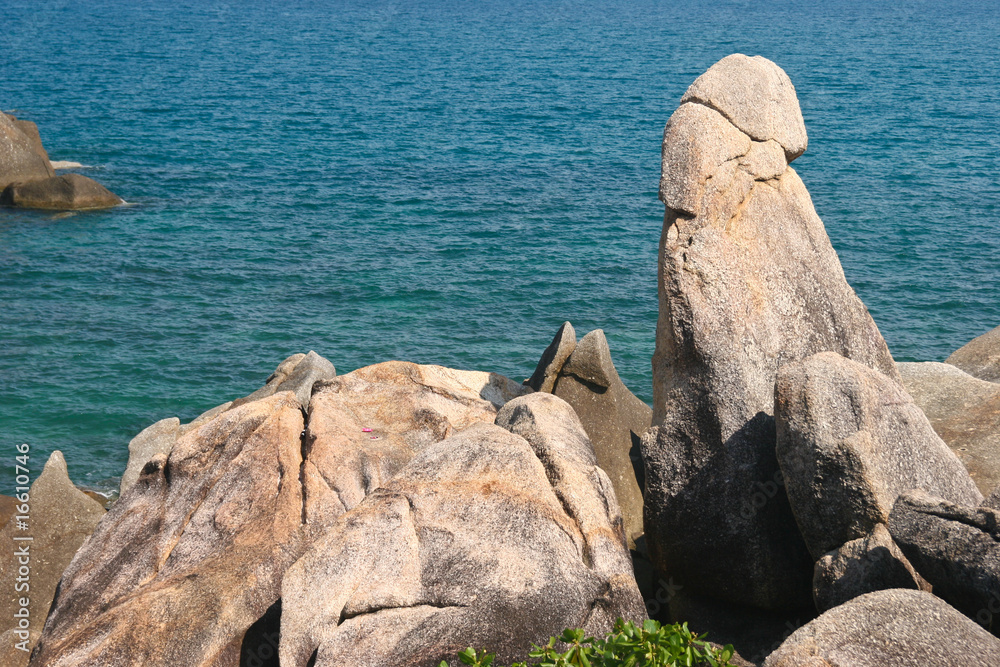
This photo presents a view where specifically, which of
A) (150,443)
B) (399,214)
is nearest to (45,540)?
(150,443)

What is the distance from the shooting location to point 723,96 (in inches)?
498

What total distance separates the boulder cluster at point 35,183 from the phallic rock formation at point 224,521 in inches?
1350

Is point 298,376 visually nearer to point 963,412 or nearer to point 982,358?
point 963,412

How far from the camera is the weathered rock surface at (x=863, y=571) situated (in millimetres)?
9047

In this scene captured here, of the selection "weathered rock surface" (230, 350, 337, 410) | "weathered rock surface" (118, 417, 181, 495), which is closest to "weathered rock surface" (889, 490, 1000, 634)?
"weathered rock surface" (230, 350, 337, 410)

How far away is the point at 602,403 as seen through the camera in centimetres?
1561

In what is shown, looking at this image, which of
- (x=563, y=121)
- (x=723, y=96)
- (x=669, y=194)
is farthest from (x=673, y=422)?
(x=563, y=121)

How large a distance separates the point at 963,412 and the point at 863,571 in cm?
583

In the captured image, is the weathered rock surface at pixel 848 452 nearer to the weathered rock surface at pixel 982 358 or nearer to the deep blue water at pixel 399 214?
the weathered rock surface at pixel 982 358

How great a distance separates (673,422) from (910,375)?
5.21 metres

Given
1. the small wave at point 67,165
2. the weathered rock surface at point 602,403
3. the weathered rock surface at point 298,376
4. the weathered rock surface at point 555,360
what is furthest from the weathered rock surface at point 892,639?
the small wave at point 67,165

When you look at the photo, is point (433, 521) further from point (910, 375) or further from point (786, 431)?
point (910, 375)

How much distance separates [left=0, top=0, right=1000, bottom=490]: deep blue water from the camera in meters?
29.9

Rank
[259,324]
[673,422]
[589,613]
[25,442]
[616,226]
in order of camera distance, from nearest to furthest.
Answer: [589,613]
[673,422]
[25,442]
[259,324]
[616,226]
